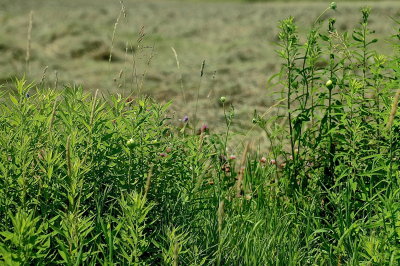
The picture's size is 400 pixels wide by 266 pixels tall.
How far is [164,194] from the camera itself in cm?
300

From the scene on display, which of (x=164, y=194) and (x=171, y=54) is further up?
(x=164, y=194)

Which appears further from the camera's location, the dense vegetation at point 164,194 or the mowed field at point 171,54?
the mowed field at point 171,54

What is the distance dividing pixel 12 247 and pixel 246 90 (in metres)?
5.41

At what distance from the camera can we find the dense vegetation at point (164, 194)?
104 inches

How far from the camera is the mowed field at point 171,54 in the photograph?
286 inches

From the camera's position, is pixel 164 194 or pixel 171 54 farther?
pixel 171 54

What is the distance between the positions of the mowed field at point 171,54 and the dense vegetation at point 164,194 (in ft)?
6.66

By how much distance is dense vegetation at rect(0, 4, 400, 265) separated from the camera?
104 inches

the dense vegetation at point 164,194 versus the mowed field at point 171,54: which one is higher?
the dense vegetation at point 164,194

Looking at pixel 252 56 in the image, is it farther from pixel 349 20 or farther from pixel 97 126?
pixel 97 126

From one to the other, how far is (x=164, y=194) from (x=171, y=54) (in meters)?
7.70

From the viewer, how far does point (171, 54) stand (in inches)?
415

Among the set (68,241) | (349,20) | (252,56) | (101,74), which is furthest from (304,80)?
(349,20)

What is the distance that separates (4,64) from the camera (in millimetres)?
8664
